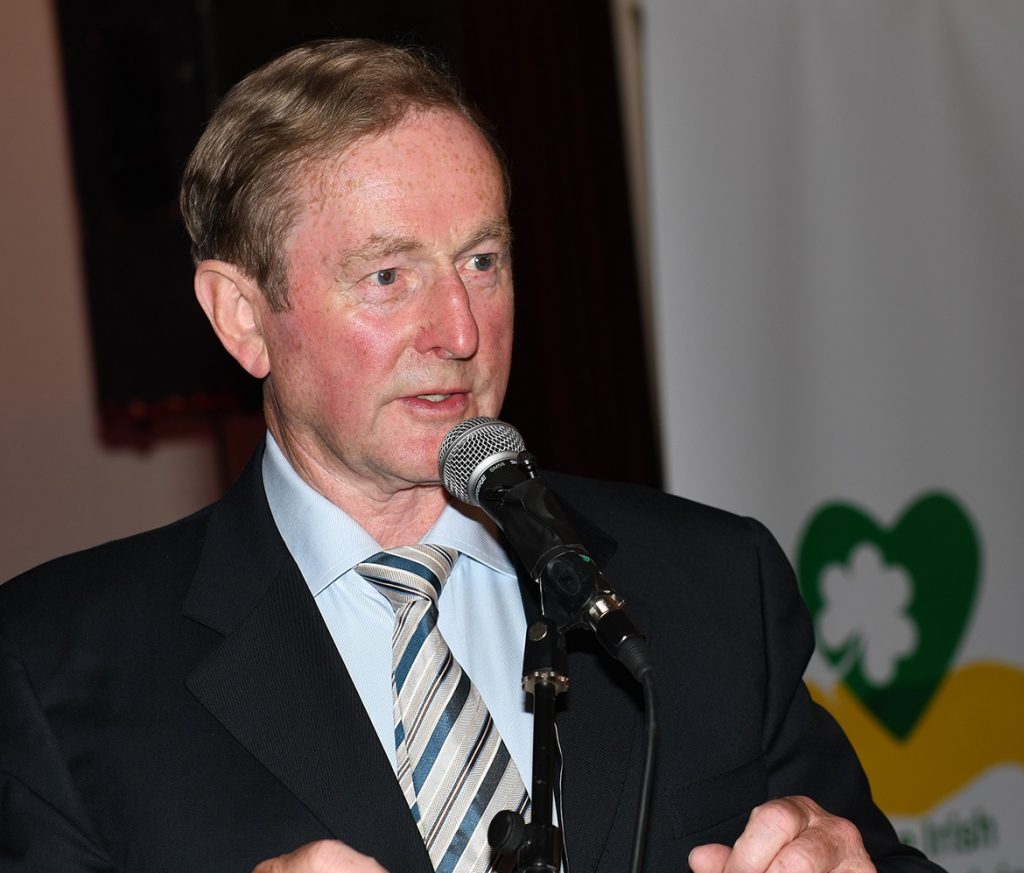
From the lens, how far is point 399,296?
1.91 meters

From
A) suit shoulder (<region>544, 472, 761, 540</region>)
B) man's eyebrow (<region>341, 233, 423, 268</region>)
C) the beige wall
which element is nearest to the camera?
man's eyebrow (<region>341, 233, 423, 268</region>)

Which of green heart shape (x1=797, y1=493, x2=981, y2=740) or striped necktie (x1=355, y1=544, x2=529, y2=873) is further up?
striped necktie (x1=355, y1=544, x2=529, y2=873)

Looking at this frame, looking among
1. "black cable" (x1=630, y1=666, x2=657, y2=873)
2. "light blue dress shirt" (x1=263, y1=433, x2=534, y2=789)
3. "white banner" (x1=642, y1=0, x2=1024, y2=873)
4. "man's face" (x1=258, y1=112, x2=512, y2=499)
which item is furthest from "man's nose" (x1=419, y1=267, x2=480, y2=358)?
"white banner" (x1=642, y1=0, x2=1024, y2=873)

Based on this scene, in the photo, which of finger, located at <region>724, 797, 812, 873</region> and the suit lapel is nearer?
finger, located at <region>724, 797, 812, 873</region>

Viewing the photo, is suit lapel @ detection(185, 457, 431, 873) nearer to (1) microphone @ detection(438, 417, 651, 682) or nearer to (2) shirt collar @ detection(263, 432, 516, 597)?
(2) shirt collar @ detection(263, 432, 516, 597)

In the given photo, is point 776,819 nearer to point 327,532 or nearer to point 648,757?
point 648,757

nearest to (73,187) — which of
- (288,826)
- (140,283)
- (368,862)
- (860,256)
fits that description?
(140,283)

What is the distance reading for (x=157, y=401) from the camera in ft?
12.6

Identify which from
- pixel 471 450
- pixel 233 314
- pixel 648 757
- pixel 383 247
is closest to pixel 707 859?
pixel 648 757

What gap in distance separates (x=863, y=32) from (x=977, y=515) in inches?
51.5

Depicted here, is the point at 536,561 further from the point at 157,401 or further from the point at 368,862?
the point at 157,401

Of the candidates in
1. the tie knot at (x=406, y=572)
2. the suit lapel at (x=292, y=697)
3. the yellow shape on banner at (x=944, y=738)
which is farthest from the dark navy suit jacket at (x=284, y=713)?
the yellow shape on banner at (x=944, y=738)

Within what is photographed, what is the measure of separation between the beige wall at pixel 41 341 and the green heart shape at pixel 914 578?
2.00 metres

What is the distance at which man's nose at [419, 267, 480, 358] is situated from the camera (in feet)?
6.17
